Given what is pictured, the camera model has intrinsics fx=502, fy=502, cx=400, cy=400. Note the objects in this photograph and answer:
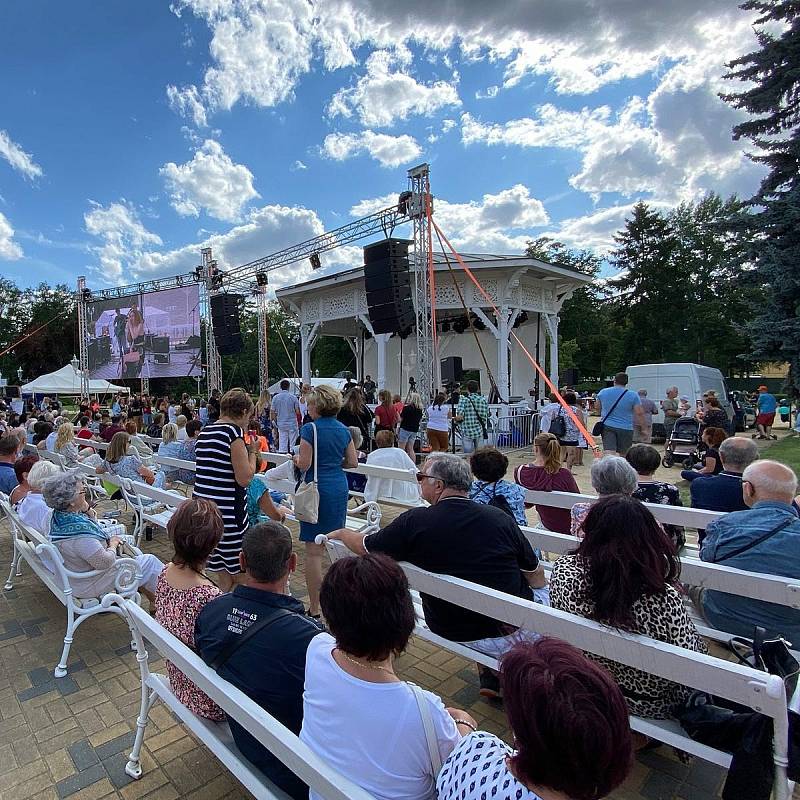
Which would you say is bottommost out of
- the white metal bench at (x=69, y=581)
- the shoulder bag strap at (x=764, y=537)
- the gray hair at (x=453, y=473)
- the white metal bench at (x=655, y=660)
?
the white metal bench at (x=69, y=581)

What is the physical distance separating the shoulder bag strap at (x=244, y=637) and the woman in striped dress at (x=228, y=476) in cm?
141

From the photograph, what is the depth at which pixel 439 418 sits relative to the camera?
31.2 feet

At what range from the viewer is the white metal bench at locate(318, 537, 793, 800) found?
132cm

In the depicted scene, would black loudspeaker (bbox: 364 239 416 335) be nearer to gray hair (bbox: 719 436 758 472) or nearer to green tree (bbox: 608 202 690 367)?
gray hair (bbox: 719 436 758 472)

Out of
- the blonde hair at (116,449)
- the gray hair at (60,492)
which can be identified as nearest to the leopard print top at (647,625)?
the gray hair at (60,492)

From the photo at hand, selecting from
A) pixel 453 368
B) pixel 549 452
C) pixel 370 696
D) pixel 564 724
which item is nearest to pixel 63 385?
pixel 453 368

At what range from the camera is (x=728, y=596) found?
2344mm

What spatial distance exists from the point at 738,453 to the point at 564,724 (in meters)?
3.22

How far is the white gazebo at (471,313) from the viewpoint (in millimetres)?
13266

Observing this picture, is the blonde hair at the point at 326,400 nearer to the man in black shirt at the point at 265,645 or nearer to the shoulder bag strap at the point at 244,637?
the man in black shirt at the point at 265,645

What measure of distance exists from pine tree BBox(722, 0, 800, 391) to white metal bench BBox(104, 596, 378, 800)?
1540 cm

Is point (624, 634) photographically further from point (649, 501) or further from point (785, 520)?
point (649, 501)

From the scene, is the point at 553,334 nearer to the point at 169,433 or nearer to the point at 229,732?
the point at 169,433

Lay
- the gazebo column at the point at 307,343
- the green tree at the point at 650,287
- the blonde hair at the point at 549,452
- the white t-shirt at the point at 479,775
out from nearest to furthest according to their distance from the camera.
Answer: the white t-shirt at the point at 479,775 → the blonde hair at the point at 549,452 → the gazebo column at the point at 307,343 → the green tree at the point at 650,287
